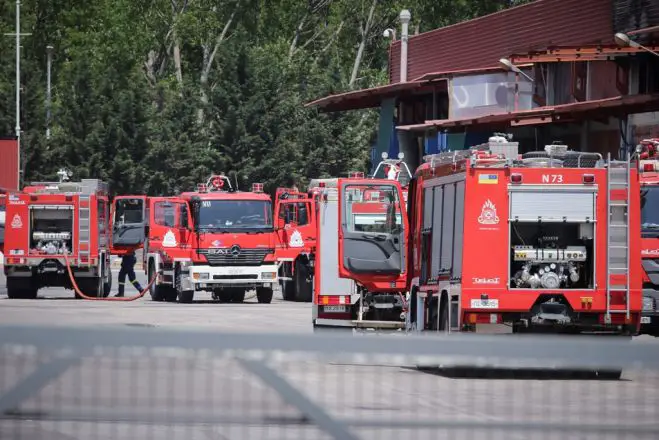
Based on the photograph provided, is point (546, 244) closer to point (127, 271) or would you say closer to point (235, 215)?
point (235, 215)

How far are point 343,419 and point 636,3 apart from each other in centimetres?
3432

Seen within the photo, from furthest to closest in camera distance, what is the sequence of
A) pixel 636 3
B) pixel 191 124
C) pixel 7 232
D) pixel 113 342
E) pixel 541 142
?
pixel 191 124
pixel 541 142
pixel 636 3
pixel 7 232
pixel 113 342

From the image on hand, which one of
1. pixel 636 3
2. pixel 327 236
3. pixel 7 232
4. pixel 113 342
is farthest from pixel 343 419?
pixel 636 3

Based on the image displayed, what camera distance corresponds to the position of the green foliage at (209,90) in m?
63.4

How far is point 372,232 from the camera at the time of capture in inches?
790

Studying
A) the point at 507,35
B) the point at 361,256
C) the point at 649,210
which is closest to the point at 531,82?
the point at 507,35

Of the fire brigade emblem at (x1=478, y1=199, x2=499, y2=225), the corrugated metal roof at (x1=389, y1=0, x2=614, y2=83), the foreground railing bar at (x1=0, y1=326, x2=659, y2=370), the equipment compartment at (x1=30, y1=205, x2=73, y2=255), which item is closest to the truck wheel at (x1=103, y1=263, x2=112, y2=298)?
the equipment compartment at (x1=30, y1=205, x2=73, y2=255)

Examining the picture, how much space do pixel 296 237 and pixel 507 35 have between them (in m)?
14.9

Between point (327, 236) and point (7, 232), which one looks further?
point (7, 232)

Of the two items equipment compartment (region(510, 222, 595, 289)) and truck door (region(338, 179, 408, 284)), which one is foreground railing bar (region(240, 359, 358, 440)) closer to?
equipment compartment (region(510, 222, 595, 289))

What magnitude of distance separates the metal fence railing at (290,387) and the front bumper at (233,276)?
2906 cm

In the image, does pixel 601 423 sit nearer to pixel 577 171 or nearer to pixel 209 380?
pixel 209 380

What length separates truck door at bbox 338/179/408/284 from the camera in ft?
65.6

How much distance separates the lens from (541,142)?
4353 cm
